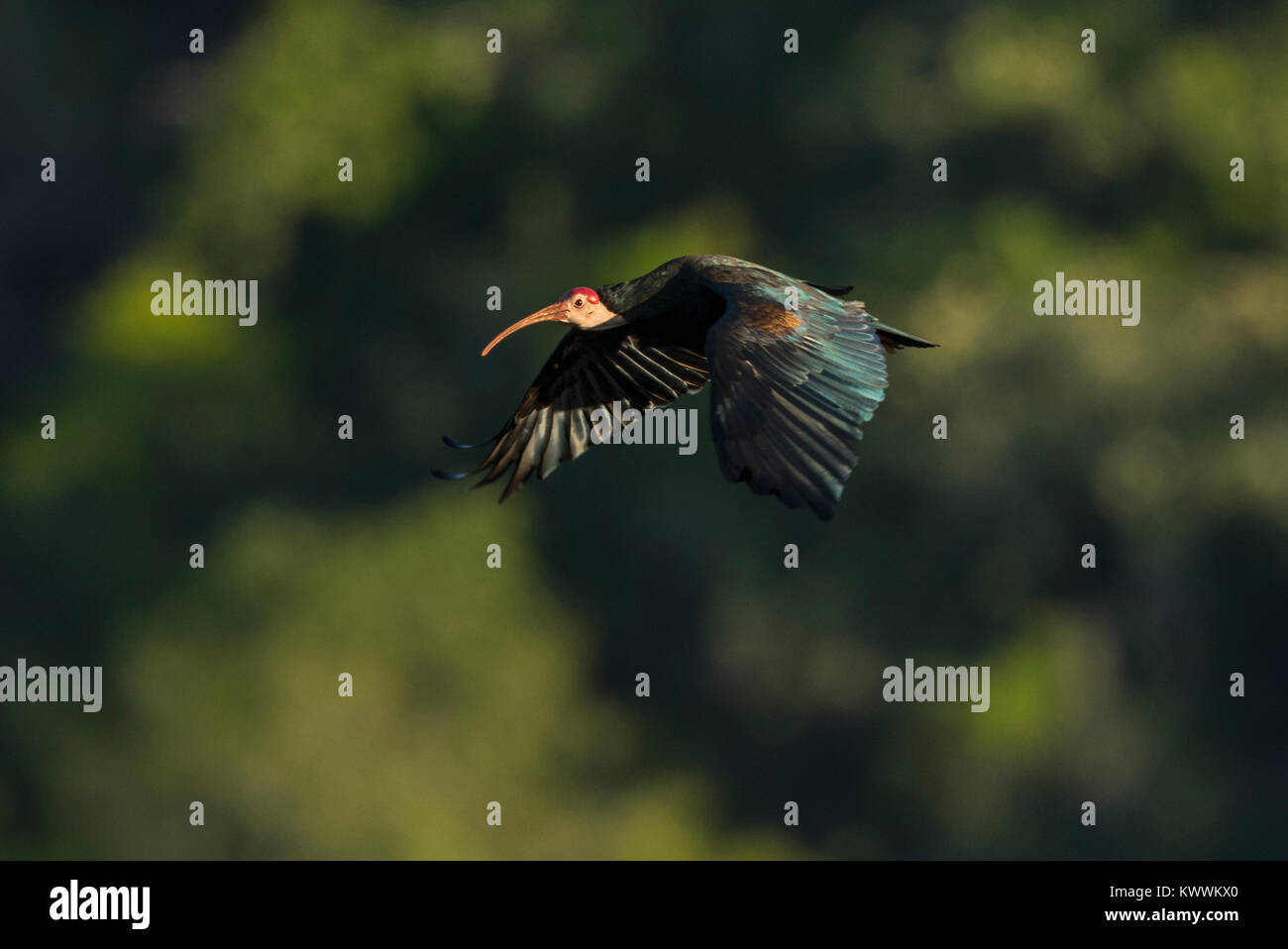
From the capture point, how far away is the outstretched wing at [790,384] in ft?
31.0

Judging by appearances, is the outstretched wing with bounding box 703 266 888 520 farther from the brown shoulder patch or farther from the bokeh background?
the bokeh background

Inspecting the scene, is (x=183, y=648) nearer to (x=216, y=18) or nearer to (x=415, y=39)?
(x=415, y=39)

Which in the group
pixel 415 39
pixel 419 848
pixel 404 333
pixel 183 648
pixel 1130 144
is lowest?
pixel 419 848

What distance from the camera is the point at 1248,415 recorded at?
103ft

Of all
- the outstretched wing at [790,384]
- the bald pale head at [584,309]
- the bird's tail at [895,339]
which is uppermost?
the bald pale head at [584,309]

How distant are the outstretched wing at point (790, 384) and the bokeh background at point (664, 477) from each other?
1805cm

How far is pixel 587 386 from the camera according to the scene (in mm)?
12383

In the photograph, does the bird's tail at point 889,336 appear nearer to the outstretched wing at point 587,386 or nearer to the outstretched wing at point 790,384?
the outstretched wing at point 790,384

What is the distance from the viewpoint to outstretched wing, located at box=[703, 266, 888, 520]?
9.45 meters

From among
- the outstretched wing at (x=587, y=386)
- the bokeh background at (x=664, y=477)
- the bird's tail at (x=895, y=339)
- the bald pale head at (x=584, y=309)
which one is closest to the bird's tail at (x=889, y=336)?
the bird's tail at (x=895, y=339)

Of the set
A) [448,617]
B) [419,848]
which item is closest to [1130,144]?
[448,617]

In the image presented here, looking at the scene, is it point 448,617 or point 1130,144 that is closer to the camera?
point 448,617

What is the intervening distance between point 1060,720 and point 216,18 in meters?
20.0

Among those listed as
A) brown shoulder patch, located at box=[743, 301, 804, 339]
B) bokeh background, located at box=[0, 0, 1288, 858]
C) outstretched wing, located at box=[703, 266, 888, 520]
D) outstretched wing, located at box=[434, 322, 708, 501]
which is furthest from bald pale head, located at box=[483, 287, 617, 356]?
bokeh background, located at box=[0, 0, 1288, 858]
